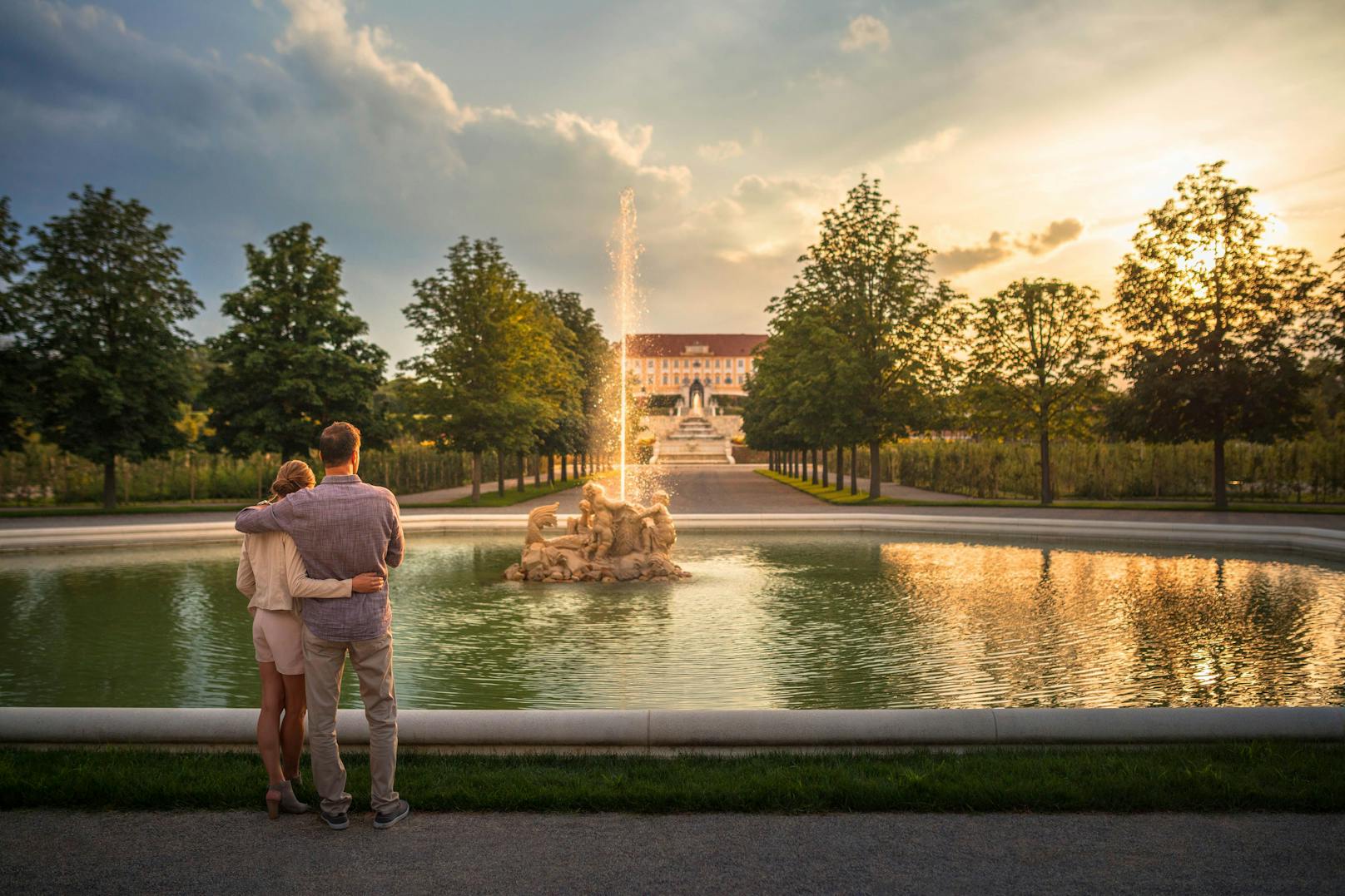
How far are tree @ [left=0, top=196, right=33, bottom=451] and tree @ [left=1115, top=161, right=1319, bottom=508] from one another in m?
35.0

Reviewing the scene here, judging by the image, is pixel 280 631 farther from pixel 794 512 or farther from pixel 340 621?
pixel 794 512

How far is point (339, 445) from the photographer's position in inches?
214

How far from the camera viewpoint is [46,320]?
3172 cm

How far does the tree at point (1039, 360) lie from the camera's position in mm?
32125

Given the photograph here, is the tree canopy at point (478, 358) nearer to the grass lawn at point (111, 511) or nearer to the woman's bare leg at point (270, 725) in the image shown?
the grass lawn at point (111, 511)

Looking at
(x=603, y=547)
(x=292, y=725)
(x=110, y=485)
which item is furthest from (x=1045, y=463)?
(x=110, y=485)

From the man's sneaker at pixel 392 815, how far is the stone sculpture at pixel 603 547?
10.6 m

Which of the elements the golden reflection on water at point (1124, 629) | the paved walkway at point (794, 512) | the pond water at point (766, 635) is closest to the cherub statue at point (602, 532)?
the pond water at point (766, 635)

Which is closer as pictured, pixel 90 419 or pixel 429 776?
pixel 429 776

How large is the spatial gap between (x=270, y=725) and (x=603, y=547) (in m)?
Answer: 11.0

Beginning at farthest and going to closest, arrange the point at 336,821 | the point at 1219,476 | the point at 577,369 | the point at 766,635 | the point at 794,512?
the point at 577,369 → the point at 1219,476 → the point at 794,512 → the point at 766,635 → the point at 336,821

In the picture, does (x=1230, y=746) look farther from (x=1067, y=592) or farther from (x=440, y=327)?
(x=440, y=327)

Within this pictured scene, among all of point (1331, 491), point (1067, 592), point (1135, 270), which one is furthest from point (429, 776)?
point (1331, 491)

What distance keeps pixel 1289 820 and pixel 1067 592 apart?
32.5 ft
